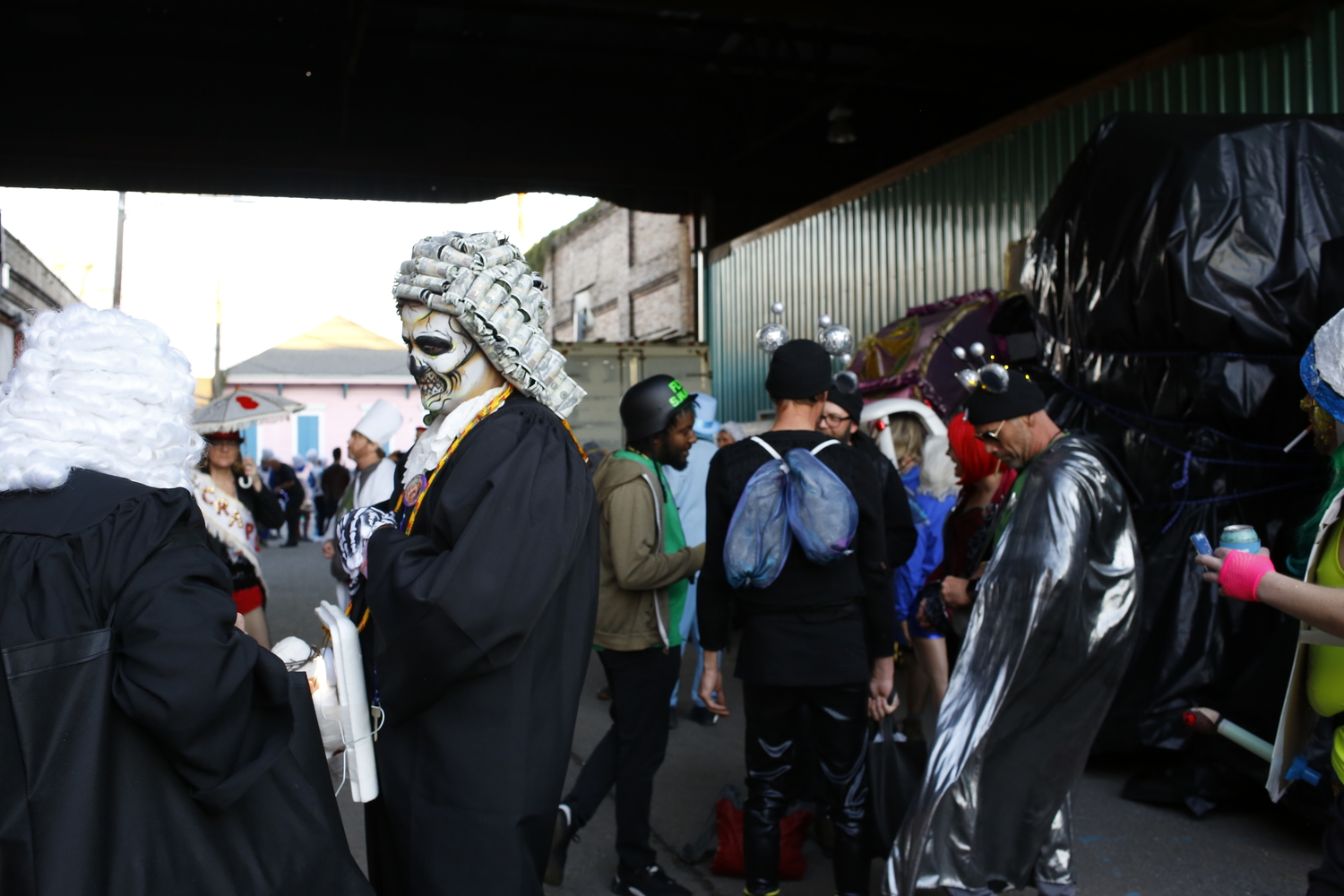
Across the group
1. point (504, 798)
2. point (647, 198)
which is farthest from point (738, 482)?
point (647, 198)

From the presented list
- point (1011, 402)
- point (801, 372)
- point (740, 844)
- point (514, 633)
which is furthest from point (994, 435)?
point (514, 633)

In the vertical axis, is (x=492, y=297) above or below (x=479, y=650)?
above

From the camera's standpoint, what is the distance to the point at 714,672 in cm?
412

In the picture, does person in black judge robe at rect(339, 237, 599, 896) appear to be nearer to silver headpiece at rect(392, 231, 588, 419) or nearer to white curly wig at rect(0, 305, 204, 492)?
silver headpiece at rect(392, 231, 588, 419)

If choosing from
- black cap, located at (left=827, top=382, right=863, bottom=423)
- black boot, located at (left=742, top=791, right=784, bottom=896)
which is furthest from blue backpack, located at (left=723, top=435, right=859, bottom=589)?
black cap, located at (left=827, top=382, right=863, bottom=423)

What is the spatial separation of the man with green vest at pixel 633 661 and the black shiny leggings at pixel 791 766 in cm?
44

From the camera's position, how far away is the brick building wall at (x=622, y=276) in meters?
16.7

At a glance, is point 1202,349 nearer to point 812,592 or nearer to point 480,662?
point 812,592

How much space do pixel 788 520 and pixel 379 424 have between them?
15.1ft

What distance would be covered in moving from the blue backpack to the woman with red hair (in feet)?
3.43

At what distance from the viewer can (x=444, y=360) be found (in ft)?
7.49

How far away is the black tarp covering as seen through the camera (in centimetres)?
429

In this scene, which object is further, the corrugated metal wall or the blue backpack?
the corrugated metal wall

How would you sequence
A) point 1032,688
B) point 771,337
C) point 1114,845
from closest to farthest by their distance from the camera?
1. point 1032,688
2. point 1114,845
3. point 771,337
